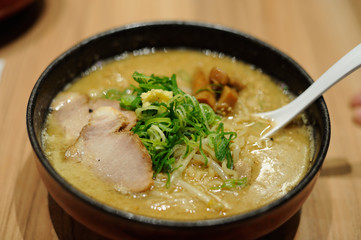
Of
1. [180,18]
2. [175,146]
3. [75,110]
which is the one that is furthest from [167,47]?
[175,146]

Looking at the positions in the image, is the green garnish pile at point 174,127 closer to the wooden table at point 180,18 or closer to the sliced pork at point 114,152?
the sliced pork at point 114,152

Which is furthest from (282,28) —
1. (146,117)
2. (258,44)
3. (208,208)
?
(208,208)

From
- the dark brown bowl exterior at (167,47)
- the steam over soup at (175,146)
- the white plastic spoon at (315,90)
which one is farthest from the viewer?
the white plastic spoon at (315,90)

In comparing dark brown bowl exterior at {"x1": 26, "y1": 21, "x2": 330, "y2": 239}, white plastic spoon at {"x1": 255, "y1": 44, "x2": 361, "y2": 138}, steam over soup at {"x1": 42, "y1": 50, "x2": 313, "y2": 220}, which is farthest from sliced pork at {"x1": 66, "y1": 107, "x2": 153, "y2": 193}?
white plastic spoon at {"x1": 255, "y1": 44, "x2": 361, "y2": 138}

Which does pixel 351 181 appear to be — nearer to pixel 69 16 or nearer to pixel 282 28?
pixel 282 28

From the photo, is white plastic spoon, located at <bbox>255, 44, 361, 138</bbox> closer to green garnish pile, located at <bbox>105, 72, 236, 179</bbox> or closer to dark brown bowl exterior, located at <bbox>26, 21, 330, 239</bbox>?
dark brown bowl exterior, located at <bbox>26, 21, 330, 239</bbox>

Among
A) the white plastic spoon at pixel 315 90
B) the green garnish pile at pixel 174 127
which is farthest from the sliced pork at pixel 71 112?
the white plastic spoon at pixel 315 90
